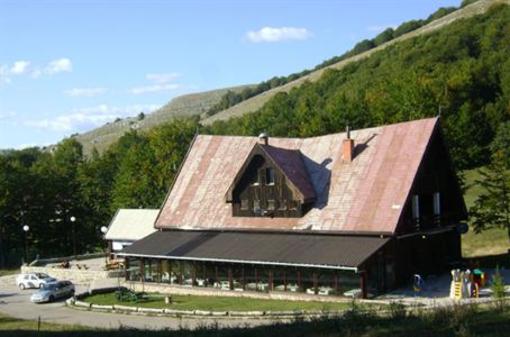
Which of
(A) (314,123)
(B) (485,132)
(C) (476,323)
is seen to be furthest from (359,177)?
(B) (485,132)

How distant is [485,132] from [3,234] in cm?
4838

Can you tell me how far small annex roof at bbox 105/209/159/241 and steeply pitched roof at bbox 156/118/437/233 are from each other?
6117 millimetres

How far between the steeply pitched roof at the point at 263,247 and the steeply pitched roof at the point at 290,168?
2327 mm

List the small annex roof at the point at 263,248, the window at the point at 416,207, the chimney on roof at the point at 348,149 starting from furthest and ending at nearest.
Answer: the chimney on roof at the point at 348,149 < the window at the point at 416,207 < the small annex roof at the point at 263,248

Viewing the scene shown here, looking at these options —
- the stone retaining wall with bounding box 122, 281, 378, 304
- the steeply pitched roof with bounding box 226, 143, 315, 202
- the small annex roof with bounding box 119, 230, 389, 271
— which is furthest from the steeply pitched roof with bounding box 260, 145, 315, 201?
the stone retaining wall with bounding box 122, 281, 378, 304

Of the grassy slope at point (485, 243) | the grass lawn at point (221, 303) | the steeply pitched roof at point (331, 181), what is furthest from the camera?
the grassy slope at point (485, 243)

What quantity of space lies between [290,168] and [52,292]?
1502 centimetres

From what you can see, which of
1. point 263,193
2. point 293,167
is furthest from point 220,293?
point 293,167

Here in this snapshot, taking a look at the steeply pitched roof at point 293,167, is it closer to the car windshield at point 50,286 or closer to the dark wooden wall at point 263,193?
the dark wooden wall at point 263,193

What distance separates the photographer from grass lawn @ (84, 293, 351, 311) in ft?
98.5

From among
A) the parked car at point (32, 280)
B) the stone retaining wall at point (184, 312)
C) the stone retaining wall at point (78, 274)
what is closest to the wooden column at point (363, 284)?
the stone retaining wall at point (184, 312)

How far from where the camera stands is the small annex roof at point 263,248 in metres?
31.7

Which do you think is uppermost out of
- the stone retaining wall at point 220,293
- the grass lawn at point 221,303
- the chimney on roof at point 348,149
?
the chimney on roof at point 348,149

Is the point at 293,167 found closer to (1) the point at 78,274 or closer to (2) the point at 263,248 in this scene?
(2) the point at 263,248
